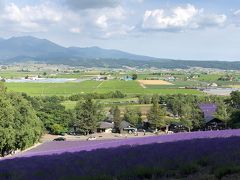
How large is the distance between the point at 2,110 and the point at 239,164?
35228 millimetres

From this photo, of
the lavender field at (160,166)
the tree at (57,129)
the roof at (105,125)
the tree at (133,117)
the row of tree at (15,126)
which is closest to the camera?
the lavender field at (160,166)

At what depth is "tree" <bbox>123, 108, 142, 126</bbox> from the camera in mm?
90125

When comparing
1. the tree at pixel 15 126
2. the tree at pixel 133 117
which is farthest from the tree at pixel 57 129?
the tree at pixel 15 126

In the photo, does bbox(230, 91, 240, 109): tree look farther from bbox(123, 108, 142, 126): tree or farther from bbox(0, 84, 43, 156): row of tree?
bbox(0, 84, 43, 156): row of tree

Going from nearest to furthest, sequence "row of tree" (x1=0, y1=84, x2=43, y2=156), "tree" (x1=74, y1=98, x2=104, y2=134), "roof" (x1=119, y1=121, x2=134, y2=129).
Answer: "row of tree" (x1=0, y1=84, x2=43, y2=156) → "tree" (x1=74, y1=98, x2=104, y2=134) → "roof" (x1=119, y1=121, x2=134, y2=129)

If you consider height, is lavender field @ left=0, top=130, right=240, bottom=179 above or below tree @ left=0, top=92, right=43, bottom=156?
above

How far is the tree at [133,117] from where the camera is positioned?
90.1 meters

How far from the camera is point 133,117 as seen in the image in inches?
3548

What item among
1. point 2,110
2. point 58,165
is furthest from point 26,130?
point 58,165

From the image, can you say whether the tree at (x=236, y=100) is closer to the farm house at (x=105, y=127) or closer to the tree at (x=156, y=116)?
the tree at (x=156, y=116)

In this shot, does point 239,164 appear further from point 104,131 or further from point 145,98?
point 145,98

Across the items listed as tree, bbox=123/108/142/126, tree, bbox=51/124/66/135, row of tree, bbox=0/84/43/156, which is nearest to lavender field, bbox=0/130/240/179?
row of tree, bbox=0/84/43/156

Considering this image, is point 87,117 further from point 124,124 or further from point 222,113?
point 222,113

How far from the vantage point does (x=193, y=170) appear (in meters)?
8.23
